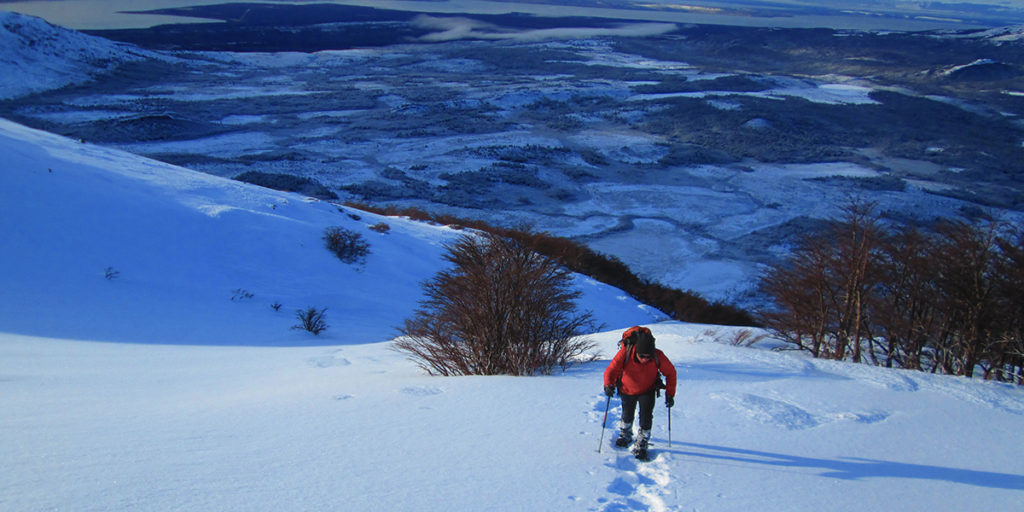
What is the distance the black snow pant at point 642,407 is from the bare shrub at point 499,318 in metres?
3.08

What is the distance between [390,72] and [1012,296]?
75878mm

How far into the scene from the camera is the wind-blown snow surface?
4.21m

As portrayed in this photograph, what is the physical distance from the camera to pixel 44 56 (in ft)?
201

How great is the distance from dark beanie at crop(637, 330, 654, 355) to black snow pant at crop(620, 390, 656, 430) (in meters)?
0.37

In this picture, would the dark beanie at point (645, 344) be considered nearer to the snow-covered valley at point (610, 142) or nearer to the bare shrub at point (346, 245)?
the bare shrub at point (346, 245)

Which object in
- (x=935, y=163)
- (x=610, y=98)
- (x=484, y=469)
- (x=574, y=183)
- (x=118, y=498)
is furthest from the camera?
(x=610, y=98)


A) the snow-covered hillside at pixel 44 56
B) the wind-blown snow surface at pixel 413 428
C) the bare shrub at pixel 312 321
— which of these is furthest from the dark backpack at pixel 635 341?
the snow-covered hillside at pixel 44 56

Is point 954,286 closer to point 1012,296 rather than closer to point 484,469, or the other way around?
point 1012,296

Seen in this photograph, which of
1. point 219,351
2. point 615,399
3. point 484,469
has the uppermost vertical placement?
point 484,469

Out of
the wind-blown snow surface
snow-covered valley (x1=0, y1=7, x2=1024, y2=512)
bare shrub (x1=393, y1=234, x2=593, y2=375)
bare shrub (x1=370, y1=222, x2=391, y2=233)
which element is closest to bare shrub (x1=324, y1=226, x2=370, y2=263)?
snow-covered valley (x1=0, y1=7, x2=1024, y2=512)

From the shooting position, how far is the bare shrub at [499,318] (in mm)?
8492

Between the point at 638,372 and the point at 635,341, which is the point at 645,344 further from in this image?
the point at 638,372

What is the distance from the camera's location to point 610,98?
61812 millimetres

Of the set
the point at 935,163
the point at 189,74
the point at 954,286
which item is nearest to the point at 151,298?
the point at 954,286
